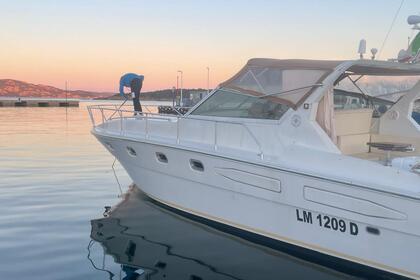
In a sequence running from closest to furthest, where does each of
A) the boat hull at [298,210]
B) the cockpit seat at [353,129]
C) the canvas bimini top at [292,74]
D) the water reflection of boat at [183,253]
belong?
the boat hull at [298,210] < the water reflection of boat at [183,253] < the canvas bimini top at [292,74] < the cockpit seat at [353,129]

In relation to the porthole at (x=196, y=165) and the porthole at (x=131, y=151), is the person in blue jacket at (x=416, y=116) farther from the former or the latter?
the porthole at (x=131, y=151)

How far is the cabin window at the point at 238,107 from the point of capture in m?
6.30

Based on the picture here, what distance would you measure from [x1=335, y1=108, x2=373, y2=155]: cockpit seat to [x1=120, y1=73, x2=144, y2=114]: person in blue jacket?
13.6 feet

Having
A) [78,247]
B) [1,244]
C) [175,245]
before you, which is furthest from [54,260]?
[175,245]

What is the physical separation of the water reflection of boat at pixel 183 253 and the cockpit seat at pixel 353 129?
196cm

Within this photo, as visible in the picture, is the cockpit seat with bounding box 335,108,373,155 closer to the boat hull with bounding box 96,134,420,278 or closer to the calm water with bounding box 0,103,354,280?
the boat hull with bounding box 96,134,420,278

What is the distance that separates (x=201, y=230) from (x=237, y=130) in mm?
1746

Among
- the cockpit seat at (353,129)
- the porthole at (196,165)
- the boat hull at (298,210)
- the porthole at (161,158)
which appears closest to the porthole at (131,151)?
the boat hull at (298,210)

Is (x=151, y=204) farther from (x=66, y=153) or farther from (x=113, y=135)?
(x=66, y=153)

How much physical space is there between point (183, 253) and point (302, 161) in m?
2.12

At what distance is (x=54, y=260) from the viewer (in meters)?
5.81

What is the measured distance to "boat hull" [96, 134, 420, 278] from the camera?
190 inches

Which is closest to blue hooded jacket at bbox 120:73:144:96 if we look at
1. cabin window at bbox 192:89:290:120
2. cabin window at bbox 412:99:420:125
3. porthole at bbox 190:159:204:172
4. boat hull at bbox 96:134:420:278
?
boat hull at bbox 96:134:420:278

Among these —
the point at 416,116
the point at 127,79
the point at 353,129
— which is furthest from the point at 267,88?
the point at 127,79
